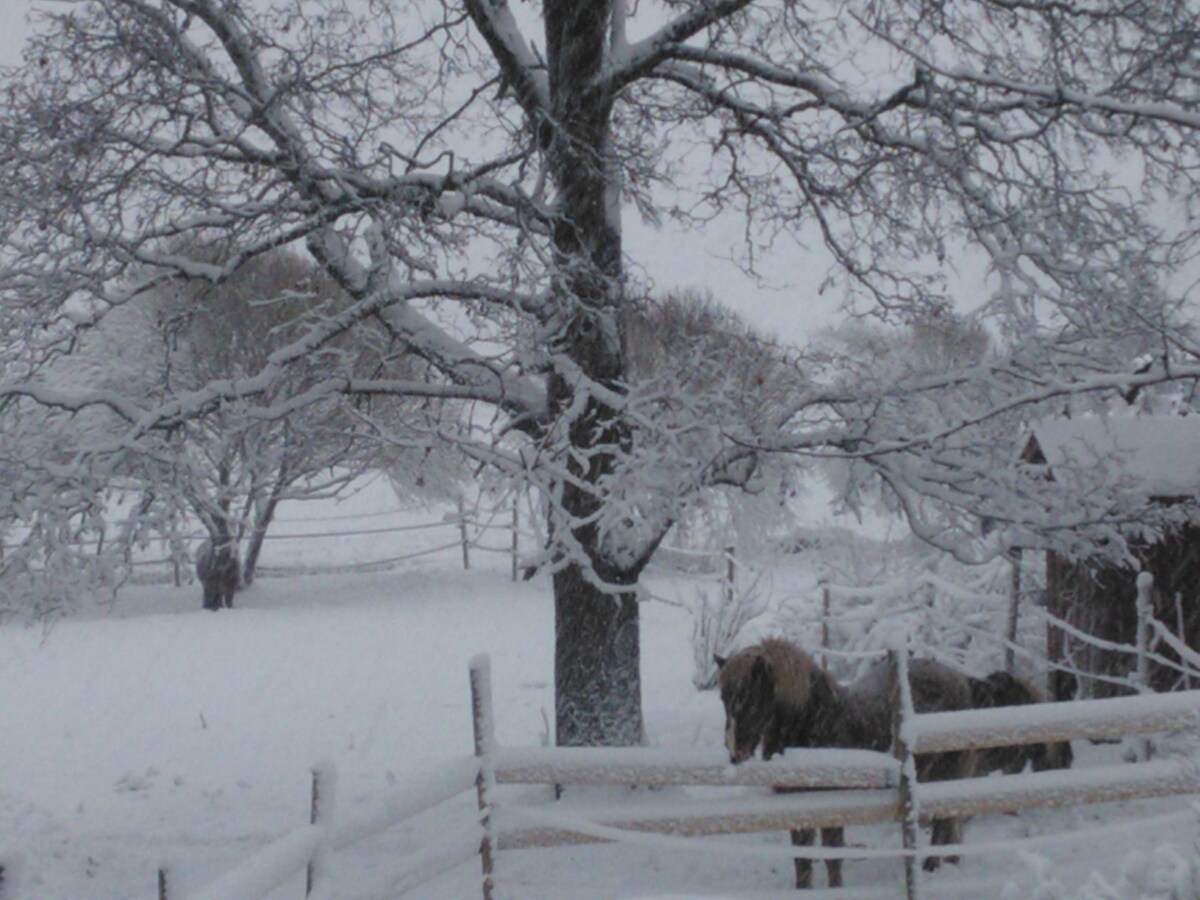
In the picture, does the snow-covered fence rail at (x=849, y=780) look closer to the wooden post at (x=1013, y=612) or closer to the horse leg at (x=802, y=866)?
the horse leg at (x=802, y=866)

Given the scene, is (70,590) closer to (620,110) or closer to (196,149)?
(196,149)

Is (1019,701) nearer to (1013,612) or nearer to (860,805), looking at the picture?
(860,805)

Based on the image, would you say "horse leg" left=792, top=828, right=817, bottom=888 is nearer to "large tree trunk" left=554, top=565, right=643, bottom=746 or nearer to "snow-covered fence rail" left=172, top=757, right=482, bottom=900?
"snow-covered fence rail" left=172, top=757, right=482, bottom=900

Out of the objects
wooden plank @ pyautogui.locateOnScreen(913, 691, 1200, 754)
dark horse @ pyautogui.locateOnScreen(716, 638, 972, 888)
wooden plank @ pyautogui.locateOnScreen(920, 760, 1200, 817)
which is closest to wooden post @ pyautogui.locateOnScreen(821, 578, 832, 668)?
dark horse @ pyautogui.locateOnScreen(716, 638, 972, 888)

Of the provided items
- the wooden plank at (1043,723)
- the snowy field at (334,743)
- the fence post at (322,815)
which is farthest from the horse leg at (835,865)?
the fence post at (322,815)

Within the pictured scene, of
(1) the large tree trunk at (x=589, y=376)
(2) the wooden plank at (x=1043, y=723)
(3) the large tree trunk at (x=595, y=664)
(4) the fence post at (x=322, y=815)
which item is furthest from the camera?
(3) the large tree trunk at (x=595, y=664)

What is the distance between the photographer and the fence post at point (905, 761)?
191 inches

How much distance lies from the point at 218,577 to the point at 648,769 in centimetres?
1690

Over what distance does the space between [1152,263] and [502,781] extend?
211 inches

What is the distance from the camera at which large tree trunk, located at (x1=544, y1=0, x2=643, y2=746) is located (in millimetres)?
7637

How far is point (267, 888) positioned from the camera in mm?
2637

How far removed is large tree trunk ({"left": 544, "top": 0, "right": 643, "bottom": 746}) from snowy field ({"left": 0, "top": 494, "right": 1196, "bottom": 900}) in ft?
2.44

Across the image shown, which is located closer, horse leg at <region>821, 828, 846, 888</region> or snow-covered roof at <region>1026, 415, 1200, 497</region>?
horse leg at <region>821, 828, 846, 888</region>

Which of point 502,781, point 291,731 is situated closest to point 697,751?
point 502,781
